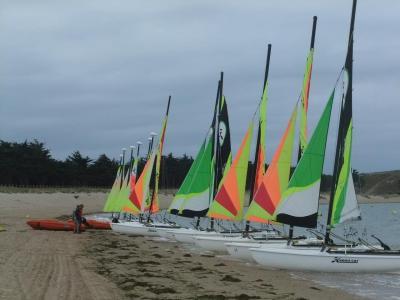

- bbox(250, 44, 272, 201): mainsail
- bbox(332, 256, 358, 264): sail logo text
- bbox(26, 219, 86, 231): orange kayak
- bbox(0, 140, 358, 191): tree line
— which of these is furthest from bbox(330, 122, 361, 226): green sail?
bbox(0, 140, 358, 191): tree line

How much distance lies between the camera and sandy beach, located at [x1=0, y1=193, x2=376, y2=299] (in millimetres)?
11094

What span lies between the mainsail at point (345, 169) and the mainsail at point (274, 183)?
Result: 2.26m

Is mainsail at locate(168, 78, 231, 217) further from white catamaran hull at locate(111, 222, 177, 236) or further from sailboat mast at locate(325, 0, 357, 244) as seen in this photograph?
sailboat mast at locate(325, 0, 357, 244)

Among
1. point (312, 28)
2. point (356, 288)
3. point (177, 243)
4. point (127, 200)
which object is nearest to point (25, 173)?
point (127, 200)

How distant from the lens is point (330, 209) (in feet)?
54.6

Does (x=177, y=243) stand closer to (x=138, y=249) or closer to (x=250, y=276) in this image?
(x=138, y=249)

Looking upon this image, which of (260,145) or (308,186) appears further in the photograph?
(260,145)

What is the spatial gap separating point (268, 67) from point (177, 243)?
8870 millimetres

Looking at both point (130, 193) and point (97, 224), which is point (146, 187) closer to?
point (130, 193)

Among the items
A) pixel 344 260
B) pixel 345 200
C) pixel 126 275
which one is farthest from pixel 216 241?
pixel 126 275

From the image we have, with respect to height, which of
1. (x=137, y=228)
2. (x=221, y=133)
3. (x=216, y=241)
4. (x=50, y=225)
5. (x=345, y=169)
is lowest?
(x=50, y=225)

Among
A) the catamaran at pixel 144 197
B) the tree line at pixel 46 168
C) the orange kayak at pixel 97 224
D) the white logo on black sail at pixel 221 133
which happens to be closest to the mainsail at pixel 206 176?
the white logo on black sail at pixel 221 133

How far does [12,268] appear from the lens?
1339 cm

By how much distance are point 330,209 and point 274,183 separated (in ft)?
9.26
